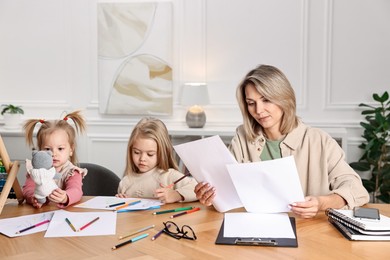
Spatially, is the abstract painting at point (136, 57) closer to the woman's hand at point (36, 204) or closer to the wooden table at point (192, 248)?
the woman's hand at point (36, 204)

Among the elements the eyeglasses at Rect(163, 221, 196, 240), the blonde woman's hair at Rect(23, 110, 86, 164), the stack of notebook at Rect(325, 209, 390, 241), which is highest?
the blonde woman's hair at Rect(23, 110, 86, 164)

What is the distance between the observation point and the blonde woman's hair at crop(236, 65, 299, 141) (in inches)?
84.7

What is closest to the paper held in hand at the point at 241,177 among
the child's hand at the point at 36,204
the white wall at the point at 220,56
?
the child's hand at the point at 36,204

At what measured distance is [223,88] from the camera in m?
4.46

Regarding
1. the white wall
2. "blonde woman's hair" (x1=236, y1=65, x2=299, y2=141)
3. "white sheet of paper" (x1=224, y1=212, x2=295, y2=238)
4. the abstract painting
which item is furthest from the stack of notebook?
the abstract painting

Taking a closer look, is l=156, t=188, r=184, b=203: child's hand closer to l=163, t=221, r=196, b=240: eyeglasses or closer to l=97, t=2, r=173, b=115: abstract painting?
l=163, t=221, r=196, b=240: eyeglasses

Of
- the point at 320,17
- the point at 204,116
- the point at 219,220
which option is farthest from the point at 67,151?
the point at 320,17

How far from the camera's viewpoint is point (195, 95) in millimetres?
4203

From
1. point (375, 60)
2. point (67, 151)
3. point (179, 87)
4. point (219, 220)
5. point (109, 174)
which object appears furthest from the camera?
point (179, 87)

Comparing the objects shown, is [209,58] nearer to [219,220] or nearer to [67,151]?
[67,151]

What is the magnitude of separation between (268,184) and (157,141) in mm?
730

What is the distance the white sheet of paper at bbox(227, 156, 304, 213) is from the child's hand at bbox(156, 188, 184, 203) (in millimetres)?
331

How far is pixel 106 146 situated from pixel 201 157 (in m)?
2.91

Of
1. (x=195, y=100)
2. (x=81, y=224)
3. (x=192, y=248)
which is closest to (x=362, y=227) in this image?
(x=192, y=248)
